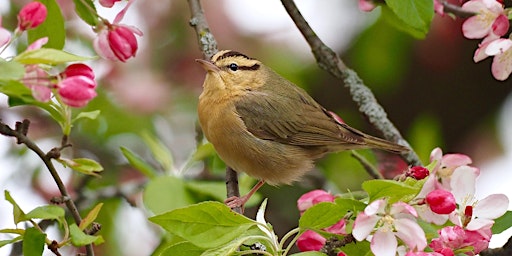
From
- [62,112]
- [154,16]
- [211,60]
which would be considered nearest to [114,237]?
[211,60]

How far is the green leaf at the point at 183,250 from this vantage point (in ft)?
7.86

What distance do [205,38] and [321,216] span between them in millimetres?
1352

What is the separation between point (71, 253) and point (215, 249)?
3028mm

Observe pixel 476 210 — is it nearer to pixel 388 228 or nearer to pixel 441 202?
pixel 441 202

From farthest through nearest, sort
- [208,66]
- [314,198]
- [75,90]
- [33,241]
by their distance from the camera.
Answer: [208,66]
[314,198]
[33,241]
[75,90]

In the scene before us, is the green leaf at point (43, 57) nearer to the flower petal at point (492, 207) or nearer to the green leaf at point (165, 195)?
the flower petal at point (492, 207)

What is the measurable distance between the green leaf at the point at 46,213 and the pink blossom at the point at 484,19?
1.46 m

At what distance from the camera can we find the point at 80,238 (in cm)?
232

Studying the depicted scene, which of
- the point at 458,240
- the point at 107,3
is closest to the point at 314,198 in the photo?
the point at 458,240

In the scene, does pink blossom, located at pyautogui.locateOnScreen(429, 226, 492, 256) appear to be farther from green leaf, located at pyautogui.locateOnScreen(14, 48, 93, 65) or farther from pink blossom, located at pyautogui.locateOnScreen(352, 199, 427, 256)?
green leaf, located at pyautogui.locateOnScreen(14, 48, 93, 65)

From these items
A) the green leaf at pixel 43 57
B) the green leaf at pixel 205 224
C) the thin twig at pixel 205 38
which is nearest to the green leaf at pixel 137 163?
the thin twig at pixel 205 38

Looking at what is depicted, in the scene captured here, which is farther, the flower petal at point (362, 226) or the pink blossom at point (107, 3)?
the pink blossom at point (107, 3)

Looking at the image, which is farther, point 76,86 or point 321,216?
point 321,216

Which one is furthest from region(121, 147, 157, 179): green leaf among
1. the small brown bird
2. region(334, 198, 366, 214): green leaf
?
region(334, 198, 366, 214): green leaf
